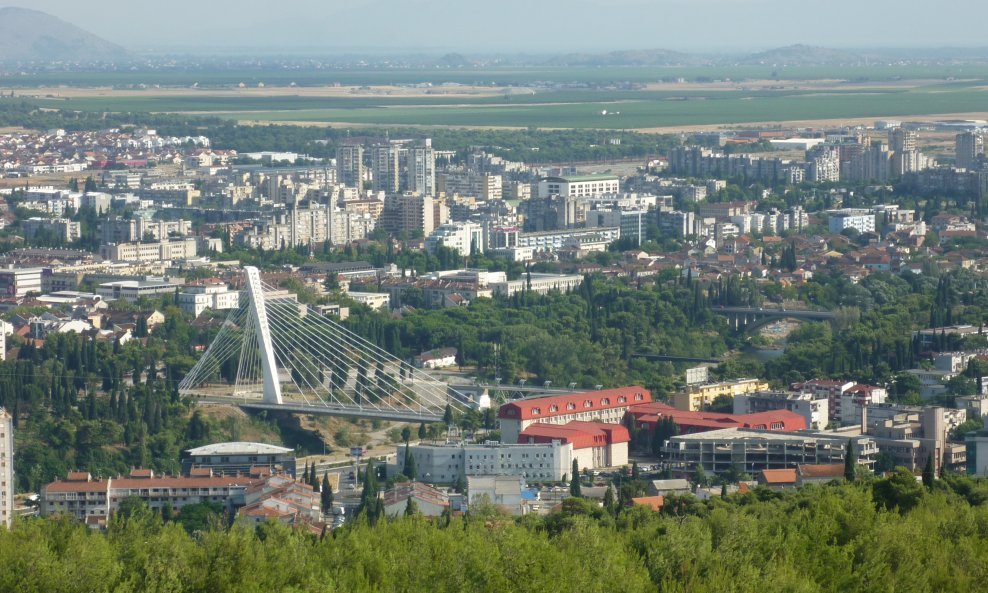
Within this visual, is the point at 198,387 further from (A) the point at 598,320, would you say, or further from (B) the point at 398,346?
(A) the point at 598,320

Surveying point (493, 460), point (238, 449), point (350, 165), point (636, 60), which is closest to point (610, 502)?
point (493, 460)

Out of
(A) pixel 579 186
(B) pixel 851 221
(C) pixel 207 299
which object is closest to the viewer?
(C) pixel 207 299

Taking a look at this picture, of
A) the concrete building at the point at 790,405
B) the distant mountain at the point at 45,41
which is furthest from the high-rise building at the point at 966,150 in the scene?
the distant mountain at the point at 45,41

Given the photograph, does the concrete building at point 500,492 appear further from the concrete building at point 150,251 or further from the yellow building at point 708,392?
the concrete building at point 150,251

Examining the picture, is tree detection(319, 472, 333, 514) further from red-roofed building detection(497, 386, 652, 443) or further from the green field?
the green field

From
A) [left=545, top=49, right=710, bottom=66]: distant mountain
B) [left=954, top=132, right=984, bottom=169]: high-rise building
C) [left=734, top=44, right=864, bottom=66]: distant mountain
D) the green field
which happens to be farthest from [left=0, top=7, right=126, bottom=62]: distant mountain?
[left=954, top=132, right=984, bottom=169]: high-rise building

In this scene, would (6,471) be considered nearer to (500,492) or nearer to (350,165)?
(500,492)
